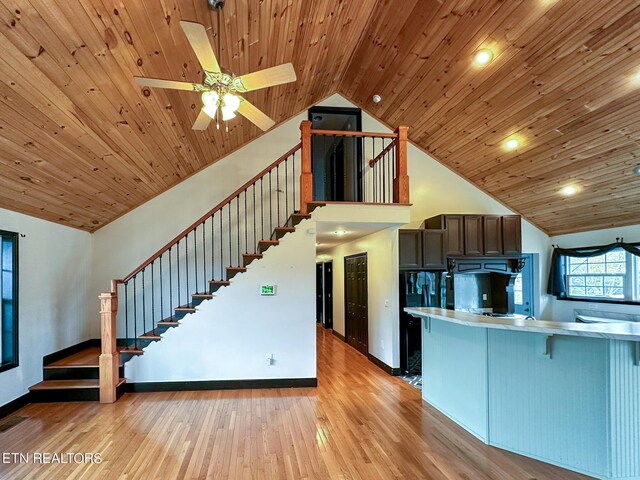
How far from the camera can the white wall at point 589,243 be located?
18.8 ft

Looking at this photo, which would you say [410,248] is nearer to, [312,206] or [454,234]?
[454,234]

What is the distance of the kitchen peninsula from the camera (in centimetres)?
261

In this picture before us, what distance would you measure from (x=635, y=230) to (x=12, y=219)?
8661mm

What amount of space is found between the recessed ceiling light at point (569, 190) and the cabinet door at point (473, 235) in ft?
4.24

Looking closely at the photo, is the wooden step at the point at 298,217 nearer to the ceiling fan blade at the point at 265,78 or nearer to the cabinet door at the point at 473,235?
the ceiling fan blade at the point at 265,78

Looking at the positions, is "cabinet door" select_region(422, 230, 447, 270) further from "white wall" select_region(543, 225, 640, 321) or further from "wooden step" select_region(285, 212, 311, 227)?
"white wall" select_region(543, 225, 640, 321)

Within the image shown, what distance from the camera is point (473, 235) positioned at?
598cm

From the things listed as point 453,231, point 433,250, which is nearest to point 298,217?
point 433,250

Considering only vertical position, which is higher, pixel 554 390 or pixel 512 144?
pixel 512 144

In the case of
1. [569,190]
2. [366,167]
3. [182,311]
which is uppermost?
[366,167]

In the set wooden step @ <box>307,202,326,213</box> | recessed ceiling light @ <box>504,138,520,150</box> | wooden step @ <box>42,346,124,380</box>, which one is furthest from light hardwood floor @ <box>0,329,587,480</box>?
recessed ceiling light @ <box>504,138,520,150</box>

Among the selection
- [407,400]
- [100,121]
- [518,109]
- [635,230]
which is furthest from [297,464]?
[635,230]

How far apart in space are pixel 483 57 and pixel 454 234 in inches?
106

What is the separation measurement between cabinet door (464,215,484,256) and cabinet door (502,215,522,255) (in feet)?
1.47
